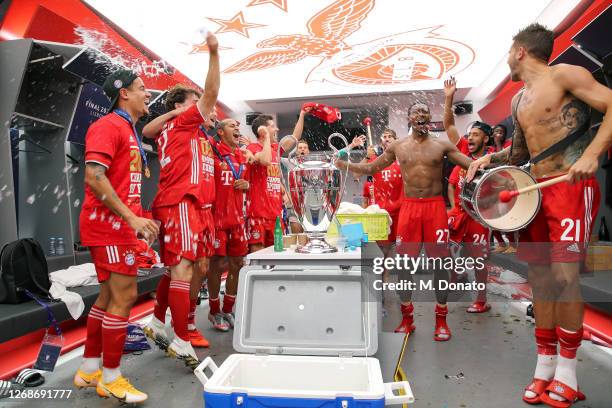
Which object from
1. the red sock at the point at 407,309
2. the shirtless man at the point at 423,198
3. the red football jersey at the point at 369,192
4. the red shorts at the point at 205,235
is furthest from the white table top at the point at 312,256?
the red football jersey at the point at 369,192

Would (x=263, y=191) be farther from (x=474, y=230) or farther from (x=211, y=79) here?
(x=474, y=230)

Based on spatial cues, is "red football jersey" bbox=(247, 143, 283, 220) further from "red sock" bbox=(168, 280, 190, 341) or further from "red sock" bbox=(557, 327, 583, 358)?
"red sock" bbox=(557, 327, 583, 358)

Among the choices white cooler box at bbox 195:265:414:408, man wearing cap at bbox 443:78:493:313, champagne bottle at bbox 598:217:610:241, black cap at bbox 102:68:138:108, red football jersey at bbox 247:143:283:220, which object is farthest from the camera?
champagne bottle at bbox 598:217:610:241

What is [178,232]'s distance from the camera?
2.32 metres

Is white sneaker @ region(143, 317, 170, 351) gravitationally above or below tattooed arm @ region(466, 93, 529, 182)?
below

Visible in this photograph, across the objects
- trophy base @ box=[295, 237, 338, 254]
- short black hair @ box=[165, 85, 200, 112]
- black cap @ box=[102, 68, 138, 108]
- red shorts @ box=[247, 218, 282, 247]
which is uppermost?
short black hair @ box=[165, 85, 200, 112]

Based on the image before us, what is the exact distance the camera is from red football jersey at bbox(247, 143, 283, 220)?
141 inches

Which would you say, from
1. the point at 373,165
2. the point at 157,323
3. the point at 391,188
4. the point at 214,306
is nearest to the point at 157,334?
the point at 157,323

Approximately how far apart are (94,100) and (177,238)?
3.10 m

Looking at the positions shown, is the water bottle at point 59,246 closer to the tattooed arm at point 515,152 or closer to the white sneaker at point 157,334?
the white sneaker at point 157,334

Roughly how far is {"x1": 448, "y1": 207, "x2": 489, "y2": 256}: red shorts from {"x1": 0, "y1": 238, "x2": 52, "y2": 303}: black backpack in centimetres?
327

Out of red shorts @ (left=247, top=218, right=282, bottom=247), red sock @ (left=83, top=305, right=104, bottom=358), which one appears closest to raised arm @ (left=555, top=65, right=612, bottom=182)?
→ red sock @ (left=83, top=305, right=104, bottom=358)

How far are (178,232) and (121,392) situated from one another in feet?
2.76

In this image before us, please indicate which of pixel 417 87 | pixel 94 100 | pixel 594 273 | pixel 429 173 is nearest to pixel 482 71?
pixel 417 87
